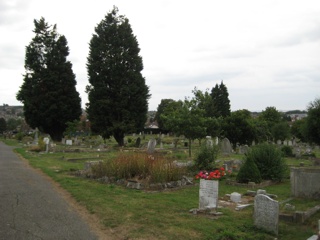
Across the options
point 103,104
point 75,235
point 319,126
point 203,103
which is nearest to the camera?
point 75,235

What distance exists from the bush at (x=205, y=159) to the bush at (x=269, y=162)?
2.12 m

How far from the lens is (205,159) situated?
53.1 ft

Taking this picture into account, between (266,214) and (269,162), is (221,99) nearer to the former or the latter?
(269,162)

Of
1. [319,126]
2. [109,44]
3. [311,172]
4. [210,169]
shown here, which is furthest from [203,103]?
[311,172]

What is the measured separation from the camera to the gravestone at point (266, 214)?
700 cm

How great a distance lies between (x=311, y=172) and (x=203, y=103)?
2208cm

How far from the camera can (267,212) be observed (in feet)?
23.4

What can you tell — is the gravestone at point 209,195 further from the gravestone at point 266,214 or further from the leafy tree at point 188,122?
the leafy tree at point 188,122

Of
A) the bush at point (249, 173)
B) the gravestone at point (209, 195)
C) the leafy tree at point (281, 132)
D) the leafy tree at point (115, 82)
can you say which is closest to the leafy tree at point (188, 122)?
the bush at point (249, 173)

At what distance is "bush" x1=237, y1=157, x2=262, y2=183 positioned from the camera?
43.6 feet

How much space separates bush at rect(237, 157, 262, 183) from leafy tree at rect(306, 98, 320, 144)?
15.6 meters

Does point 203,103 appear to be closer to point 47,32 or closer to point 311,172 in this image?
point 311,172

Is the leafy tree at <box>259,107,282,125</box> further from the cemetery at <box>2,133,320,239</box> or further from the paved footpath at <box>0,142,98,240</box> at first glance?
the paved footpath at <box>0,142,98,240</box>

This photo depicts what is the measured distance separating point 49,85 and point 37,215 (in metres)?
37.9
